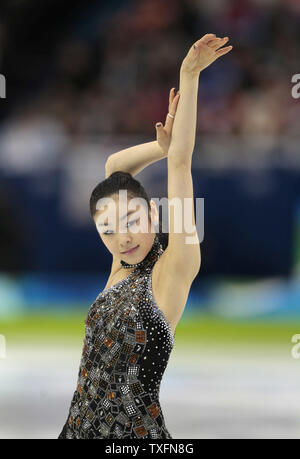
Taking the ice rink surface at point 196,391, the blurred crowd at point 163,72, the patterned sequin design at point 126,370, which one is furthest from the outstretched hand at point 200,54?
the blurred crowd at point 163,72

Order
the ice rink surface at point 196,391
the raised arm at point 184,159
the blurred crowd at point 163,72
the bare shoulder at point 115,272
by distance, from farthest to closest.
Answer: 1. the blurred crowd at point 163,72
2. the ice rink surface at point 196,391
3. the bare shoulder at point 115,272
4. the raised arm at point 184,159

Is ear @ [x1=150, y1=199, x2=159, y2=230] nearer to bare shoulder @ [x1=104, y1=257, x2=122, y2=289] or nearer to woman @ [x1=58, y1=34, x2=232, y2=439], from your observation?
woman @ [x1=58, y1=34, x2=232, y2=439]

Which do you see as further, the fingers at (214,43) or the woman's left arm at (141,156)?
the woman's left arm at (141,156)

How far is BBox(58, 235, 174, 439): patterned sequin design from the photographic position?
6.38ft

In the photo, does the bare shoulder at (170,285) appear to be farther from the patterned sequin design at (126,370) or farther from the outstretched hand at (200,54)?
the outstretched hand at (200,54)

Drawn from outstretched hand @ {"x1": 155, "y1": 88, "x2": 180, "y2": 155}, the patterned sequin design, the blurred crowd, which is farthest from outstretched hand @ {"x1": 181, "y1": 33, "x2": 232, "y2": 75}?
the blurred crowd

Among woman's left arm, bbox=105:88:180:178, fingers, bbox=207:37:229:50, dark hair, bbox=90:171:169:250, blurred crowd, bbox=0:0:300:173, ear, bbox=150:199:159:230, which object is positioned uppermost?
blurred crowd, bbox=0:0:300:173

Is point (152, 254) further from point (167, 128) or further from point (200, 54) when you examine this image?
point (200, 54)

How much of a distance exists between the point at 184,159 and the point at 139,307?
0.43 meters

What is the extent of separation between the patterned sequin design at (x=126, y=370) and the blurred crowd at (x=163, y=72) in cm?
540

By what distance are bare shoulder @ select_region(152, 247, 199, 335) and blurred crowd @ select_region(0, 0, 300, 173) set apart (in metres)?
5.34

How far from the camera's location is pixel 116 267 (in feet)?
7.36

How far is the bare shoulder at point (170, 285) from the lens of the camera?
6.52ft

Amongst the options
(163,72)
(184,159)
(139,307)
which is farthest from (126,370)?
(163,72)
